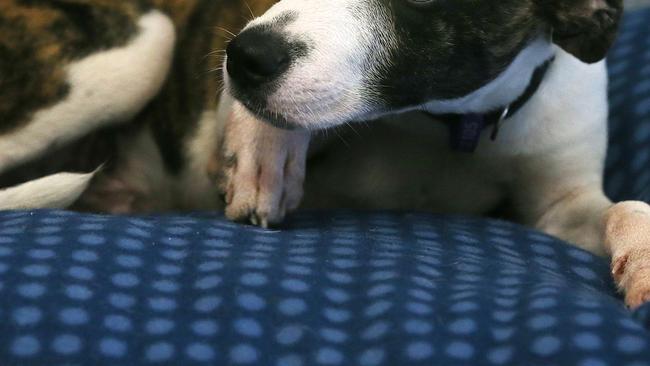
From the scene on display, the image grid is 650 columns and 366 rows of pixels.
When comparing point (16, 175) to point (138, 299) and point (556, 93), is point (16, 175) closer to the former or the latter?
point (138, 299)

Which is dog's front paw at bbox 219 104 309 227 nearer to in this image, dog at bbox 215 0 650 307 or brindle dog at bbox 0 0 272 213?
dog at bbox 215 0 650 307

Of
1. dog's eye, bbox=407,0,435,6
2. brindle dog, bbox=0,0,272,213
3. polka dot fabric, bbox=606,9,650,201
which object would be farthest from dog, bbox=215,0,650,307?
brindle dog, bbox=0,0,272,213

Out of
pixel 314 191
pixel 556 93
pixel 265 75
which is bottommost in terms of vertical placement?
pixel 314 191

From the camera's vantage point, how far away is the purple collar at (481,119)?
176 cm

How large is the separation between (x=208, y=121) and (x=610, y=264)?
823 millimetres

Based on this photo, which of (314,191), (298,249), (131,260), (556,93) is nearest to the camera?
(131,260)

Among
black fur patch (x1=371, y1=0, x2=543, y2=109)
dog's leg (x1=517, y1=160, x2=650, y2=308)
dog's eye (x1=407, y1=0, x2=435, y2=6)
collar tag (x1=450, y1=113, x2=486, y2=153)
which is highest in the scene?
dog's eye (x1=407, y1=0, x2=435, y2=6)

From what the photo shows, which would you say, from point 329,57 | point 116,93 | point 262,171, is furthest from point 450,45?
point 116,93

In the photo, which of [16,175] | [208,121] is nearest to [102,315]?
[16,175]

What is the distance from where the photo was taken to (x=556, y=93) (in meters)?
1.82

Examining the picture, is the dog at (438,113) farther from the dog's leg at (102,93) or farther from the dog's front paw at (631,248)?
the dog's leg at (102,93)

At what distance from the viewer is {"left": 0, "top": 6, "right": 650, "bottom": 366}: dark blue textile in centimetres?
121

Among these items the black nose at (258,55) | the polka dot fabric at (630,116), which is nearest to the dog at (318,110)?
the black nose at (258,55)

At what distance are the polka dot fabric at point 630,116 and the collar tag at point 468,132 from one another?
337mm
